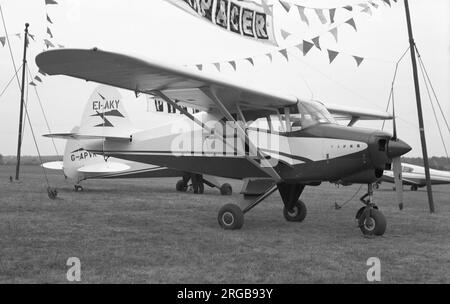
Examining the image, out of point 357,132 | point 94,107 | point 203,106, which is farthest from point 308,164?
point 94,107

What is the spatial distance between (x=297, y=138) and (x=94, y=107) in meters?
8.72

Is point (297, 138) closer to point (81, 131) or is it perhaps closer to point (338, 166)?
point (338, 166)

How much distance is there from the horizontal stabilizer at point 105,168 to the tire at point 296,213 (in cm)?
956

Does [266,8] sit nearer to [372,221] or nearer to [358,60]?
[358,60]

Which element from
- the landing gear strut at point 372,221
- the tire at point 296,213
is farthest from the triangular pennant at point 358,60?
the landing gear strut at point 372,221

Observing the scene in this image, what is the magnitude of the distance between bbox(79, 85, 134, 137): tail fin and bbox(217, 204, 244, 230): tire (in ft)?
17.0

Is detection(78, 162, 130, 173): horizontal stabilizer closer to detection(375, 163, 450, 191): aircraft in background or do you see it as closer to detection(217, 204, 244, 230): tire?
detection(217, 204, 244, 230): tire

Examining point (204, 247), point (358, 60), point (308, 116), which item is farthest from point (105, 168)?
point (204, 247)

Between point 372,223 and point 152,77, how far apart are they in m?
4.28

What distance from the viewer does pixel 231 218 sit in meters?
8.09

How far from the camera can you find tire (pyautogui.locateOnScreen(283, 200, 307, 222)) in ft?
30.9

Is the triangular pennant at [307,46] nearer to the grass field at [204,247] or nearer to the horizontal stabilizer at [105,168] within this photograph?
the grass field at [204,247]

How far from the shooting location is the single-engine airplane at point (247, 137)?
7.16 meters
